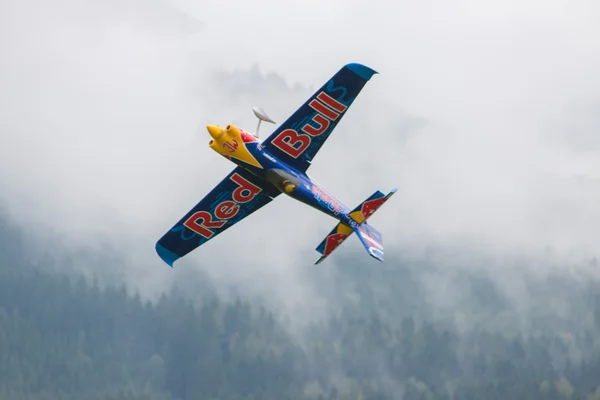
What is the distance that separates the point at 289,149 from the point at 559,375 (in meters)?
54.7

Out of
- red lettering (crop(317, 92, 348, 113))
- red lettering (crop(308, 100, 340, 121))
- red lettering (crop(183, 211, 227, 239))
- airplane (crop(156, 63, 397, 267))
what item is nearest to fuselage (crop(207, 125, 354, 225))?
airplane (crop(156, 63, 397, 267))

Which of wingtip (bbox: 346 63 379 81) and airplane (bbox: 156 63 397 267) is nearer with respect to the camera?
wingtip (bbox: 346 63 379 81)

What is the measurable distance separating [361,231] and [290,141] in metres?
4.93

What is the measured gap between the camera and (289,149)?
122 ft

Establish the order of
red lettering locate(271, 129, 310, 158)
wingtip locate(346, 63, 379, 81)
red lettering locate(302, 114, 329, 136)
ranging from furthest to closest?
red lettering locate(271, 129, 310, 158) < red lettering locate(302, 114, 329, 136) < wingtip locate(346, 63, 379, 81)

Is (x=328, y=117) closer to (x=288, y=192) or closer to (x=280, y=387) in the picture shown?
(x=288, y=192)

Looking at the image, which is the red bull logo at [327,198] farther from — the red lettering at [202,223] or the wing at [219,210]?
the red lettering at [202,223]

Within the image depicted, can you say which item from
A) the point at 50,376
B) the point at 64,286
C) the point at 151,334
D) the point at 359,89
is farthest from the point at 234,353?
the point at 359,89

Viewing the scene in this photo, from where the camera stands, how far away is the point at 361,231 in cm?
3888

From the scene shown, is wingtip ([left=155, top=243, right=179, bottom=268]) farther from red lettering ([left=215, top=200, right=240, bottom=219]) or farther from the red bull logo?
the red bull logo

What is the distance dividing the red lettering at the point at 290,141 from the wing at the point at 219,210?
219 cm

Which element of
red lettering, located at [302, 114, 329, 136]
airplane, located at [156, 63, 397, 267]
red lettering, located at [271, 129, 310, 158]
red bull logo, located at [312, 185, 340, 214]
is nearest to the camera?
airplane, located at [156, 63, 397, 267]

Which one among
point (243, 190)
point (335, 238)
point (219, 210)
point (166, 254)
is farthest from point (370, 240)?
point (166, 254)

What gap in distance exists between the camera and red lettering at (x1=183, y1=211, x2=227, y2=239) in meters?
40.8
